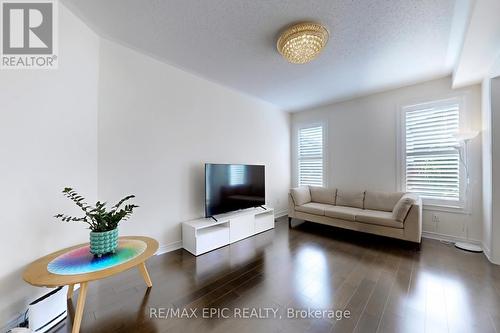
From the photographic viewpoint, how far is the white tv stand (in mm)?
2734

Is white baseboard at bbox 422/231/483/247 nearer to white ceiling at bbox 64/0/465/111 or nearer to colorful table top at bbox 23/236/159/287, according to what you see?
white ceiling at bbox 64/0/465/111

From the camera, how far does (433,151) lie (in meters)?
3.21

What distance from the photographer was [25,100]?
1479 mm

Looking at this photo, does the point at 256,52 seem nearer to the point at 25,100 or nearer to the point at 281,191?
the point at 25,100

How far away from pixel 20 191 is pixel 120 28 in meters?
1.84

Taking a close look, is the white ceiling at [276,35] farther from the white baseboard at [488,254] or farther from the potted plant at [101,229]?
the white baseboard at [488,254]

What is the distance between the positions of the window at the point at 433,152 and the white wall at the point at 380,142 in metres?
0.15

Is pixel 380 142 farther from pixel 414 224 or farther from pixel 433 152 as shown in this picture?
pixel 414 224

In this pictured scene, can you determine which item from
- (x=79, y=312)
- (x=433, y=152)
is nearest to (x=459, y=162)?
(x=433, y=152)

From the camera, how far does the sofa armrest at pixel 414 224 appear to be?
2.72m

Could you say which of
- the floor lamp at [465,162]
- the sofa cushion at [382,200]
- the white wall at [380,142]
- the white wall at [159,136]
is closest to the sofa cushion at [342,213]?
the sofa cushion at [382,200]

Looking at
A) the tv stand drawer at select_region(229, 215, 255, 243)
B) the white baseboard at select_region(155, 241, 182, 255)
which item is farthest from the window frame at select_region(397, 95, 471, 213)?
the white baseboard at select_region(155, 241, 182, 255)

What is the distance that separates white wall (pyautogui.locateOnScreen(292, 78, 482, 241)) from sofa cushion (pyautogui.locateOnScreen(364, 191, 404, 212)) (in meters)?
0.25

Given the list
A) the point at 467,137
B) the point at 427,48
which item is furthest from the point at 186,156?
the point at 467,137
